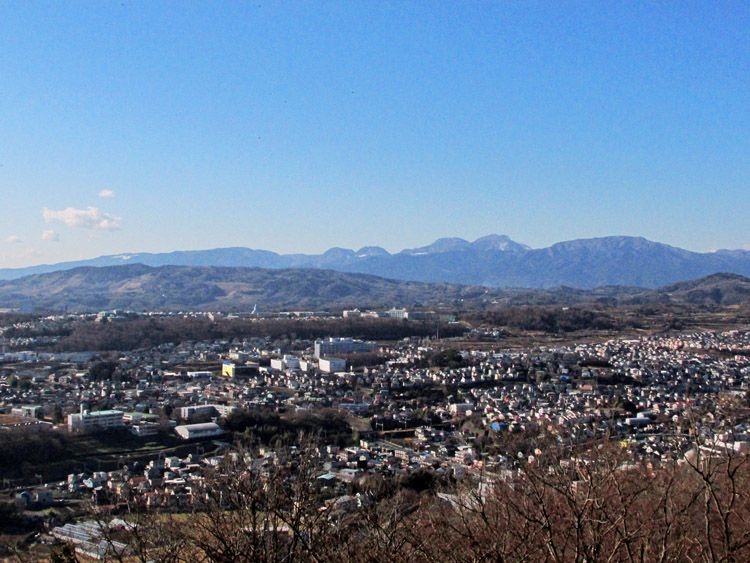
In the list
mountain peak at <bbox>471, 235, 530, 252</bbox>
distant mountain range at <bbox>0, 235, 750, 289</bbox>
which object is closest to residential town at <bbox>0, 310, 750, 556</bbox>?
distant mountain range at <bbox>0, 235, 750, 289</bbox>

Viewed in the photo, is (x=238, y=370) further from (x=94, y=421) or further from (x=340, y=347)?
(x=94, y=421)

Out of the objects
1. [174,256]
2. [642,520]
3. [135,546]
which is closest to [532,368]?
[642,520]

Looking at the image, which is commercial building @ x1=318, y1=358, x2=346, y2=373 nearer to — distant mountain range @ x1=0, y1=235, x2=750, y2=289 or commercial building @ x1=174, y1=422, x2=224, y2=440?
commercial building @ x1=174, y1=422, x2=224, y2=440

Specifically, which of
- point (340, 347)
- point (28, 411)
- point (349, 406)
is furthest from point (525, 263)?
point (28, 411)

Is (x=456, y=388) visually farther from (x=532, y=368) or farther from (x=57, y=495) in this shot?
(x=57, y=495)

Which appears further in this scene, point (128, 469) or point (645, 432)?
point (645, 432)

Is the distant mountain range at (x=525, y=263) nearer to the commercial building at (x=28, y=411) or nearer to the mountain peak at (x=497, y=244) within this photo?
the mountain peak at (x=497, y=244)
